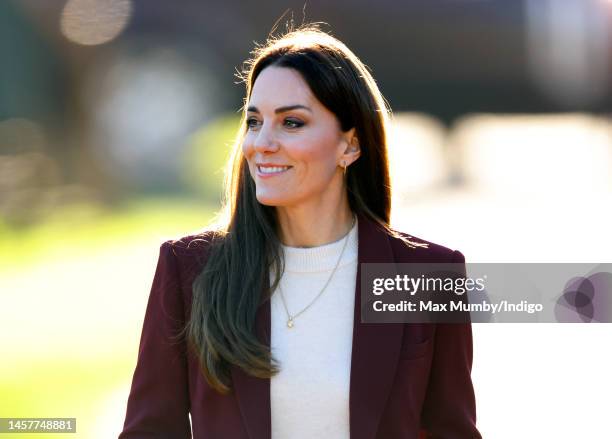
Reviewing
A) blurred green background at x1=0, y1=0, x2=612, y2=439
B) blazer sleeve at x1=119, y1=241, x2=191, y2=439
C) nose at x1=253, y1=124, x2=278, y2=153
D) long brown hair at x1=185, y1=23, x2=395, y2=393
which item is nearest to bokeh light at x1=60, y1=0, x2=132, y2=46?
blurred green background at x1=0, y1=0, x2=612, y2=439

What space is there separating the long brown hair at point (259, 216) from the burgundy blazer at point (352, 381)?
5cm

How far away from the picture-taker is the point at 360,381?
2.74 meters

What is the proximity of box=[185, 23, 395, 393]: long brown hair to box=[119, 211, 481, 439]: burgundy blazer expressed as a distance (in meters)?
0.05

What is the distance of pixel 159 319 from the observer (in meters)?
2.75

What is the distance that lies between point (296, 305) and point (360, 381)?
0.94ft

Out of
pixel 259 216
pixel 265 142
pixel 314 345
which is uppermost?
pixel 265 142

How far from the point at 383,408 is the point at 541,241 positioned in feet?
24.0

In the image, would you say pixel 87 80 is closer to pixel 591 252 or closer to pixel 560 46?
pixel 560 46

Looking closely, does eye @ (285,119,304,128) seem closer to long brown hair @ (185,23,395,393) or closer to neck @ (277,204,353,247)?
long brown hair @ (185,23,395,393)

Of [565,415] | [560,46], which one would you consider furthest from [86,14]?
[565,415]

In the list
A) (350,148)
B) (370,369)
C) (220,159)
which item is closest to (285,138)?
(350,148)

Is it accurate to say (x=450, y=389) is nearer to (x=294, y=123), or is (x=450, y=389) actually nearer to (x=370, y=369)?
(x=370, y=369)

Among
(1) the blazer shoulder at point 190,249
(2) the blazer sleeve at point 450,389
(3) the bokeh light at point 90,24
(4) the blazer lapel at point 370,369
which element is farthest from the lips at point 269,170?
(3) the bokeh light at point 90,24

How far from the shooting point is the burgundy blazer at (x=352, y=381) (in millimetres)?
2701
